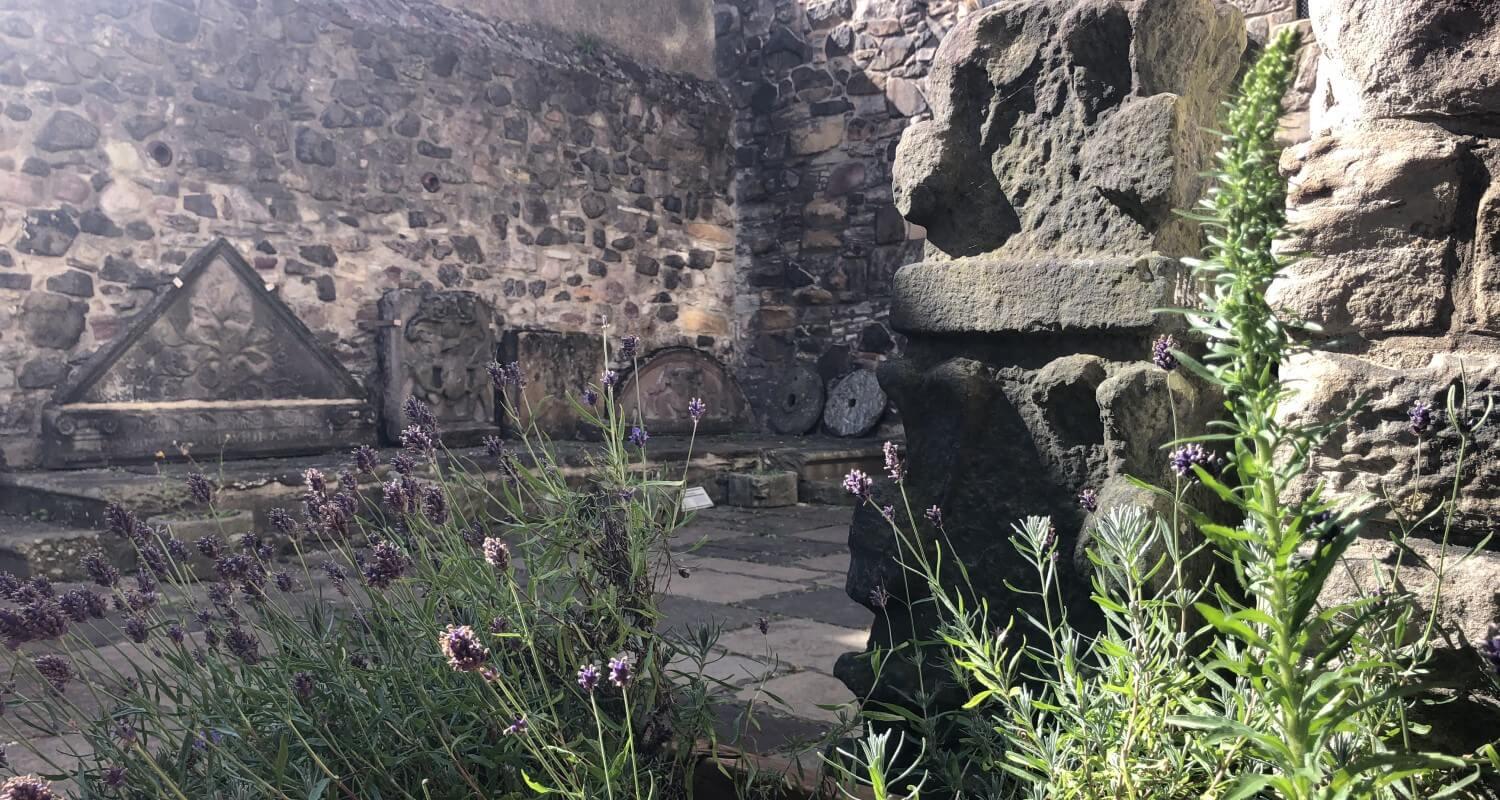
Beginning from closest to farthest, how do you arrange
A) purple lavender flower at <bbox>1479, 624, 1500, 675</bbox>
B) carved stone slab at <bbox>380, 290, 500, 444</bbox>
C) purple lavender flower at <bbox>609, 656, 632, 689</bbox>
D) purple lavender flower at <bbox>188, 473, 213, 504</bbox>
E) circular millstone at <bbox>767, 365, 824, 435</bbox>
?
1. purple lavender flower at <bbox>1479, 624, 1500, 675</bbox>
2. purple lavender flower at <bbox>609, 656, 632, 689</bbox>
3. purple lavender flower at <bbox>188, 473, 213, 504</bbox>
4. carved stone slab at <bbox>380, 290, 500, 444</bbox>
5. circular millstone at <bbox>767, 365, 824, 435</bbox>

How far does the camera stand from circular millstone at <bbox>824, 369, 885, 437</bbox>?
8.52 m

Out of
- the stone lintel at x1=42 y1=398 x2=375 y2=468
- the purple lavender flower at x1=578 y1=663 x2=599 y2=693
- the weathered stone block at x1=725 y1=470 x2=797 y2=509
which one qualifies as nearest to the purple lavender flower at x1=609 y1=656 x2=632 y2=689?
the purple lavender flower at x1=578 y1=663 x2=599 y2=693

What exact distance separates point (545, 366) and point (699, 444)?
1.14 meters

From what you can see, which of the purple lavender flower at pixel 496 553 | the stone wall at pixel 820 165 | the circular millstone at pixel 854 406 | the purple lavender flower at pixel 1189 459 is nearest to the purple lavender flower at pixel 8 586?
the purple lavender flower at pixel 496 553

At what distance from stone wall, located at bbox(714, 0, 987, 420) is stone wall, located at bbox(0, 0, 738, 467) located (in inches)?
11.6

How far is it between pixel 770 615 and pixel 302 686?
2268mm

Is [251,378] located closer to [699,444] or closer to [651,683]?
[699,444]

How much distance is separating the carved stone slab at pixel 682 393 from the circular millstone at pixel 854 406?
0.74 metres

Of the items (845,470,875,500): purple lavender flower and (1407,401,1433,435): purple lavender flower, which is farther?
(845,470,875,500): purple lavender flower

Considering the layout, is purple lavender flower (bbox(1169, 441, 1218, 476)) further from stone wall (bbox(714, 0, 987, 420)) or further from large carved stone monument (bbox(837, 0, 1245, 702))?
stone wall (bbox(714, 0, 987, 420))

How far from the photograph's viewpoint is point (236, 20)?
21.2ft

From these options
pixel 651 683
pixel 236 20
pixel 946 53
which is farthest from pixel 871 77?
pixel 651 683

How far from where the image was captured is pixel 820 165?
9.21 metres

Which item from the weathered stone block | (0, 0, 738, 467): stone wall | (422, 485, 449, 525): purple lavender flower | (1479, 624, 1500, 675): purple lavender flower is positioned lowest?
the weathered stone block
